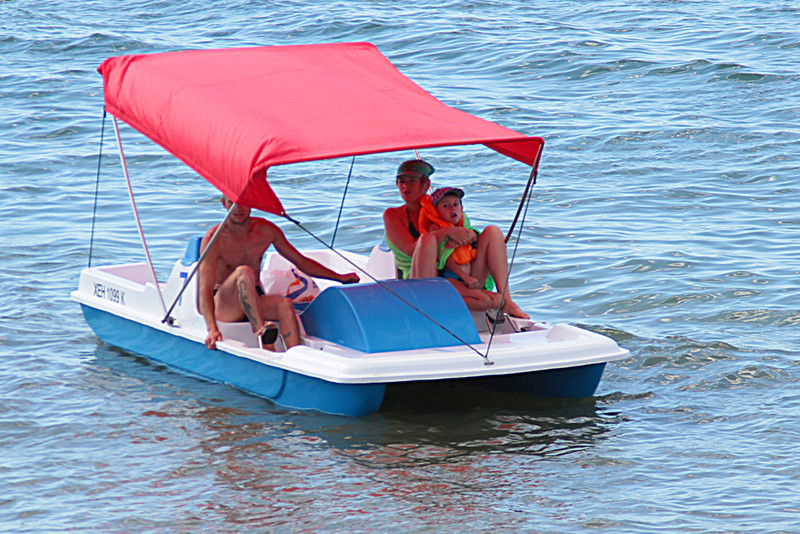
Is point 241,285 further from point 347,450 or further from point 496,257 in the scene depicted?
point 496,257

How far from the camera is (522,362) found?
6434 mm

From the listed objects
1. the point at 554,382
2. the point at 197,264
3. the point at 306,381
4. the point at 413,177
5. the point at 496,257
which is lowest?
the point at 554,382

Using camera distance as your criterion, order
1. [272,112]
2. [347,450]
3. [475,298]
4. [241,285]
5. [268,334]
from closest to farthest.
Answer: [347,450]
[272,112]
[268,334]
[241,285]
[475,298]

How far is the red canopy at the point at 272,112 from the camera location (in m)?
6.11

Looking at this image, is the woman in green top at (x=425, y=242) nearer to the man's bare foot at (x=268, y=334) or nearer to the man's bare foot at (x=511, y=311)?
the man's bare foot at (x=511, y=311)

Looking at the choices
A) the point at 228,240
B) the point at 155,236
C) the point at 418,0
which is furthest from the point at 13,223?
the point at 418,0

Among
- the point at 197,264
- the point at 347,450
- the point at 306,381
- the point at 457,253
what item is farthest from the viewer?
the point at 457,253

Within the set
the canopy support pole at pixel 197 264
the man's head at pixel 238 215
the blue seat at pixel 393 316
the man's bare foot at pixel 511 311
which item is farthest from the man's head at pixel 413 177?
the canopy support pole at pixel 197 264

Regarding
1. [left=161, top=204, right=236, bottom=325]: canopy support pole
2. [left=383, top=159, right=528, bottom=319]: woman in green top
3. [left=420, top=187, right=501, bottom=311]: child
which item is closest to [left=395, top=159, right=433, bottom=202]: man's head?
[left=383, top=159, right=528, bottom=319]: woman in green top

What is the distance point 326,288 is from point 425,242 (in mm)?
767

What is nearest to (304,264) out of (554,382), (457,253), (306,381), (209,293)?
(209,293)

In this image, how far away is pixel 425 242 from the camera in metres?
7.31

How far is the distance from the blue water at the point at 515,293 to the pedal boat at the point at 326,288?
0.27m

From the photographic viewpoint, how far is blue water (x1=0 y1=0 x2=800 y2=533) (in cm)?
584
